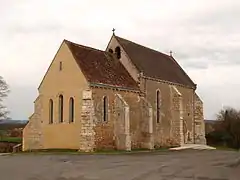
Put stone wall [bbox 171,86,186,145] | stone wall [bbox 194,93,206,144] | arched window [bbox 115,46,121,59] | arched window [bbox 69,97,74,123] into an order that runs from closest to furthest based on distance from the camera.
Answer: arched window [bbox 69,97,74,123]
arched window [bbox 115,46,121,59]
stone wall [bbox 171,86,186,145]
stone wall [bbox 194,93,206,144]

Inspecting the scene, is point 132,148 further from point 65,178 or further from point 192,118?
point 65,178

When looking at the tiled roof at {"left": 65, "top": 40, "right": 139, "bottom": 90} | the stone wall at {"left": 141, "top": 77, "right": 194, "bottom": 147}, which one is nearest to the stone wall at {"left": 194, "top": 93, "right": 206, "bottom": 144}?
the stone wall at {"left": 141, "top": 77, "right": 194, "bottom": 147}

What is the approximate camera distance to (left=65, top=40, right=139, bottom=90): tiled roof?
32.9 m

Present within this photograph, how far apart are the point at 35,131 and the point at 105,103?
7.01 meters

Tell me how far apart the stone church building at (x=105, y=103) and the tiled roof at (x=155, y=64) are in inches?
5.7

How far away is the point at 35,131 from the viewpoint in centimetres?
3519

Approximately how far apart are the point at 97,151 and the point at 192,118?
1957 centimetres

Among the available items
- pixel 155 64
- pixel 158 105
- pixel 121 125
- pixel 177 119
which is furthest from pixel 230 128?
pixel 121 125

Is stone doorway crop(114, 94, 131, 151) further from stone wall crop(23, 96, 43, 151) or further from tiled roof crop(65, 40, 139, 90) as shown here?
stone wall crop(23, 96, 43, 151)

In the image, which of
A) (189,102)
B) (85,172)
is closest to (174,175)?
(85,172)

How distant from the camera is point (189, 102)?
154 ft

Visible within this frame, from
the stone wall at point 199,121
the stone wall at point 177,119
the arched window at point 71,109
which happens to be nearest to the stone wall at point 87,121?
the arched window at point 71,109

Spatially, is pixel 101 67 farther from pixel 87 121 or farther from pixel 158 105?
pixel 158 105

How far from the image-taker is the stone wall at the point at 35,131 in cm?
3491
